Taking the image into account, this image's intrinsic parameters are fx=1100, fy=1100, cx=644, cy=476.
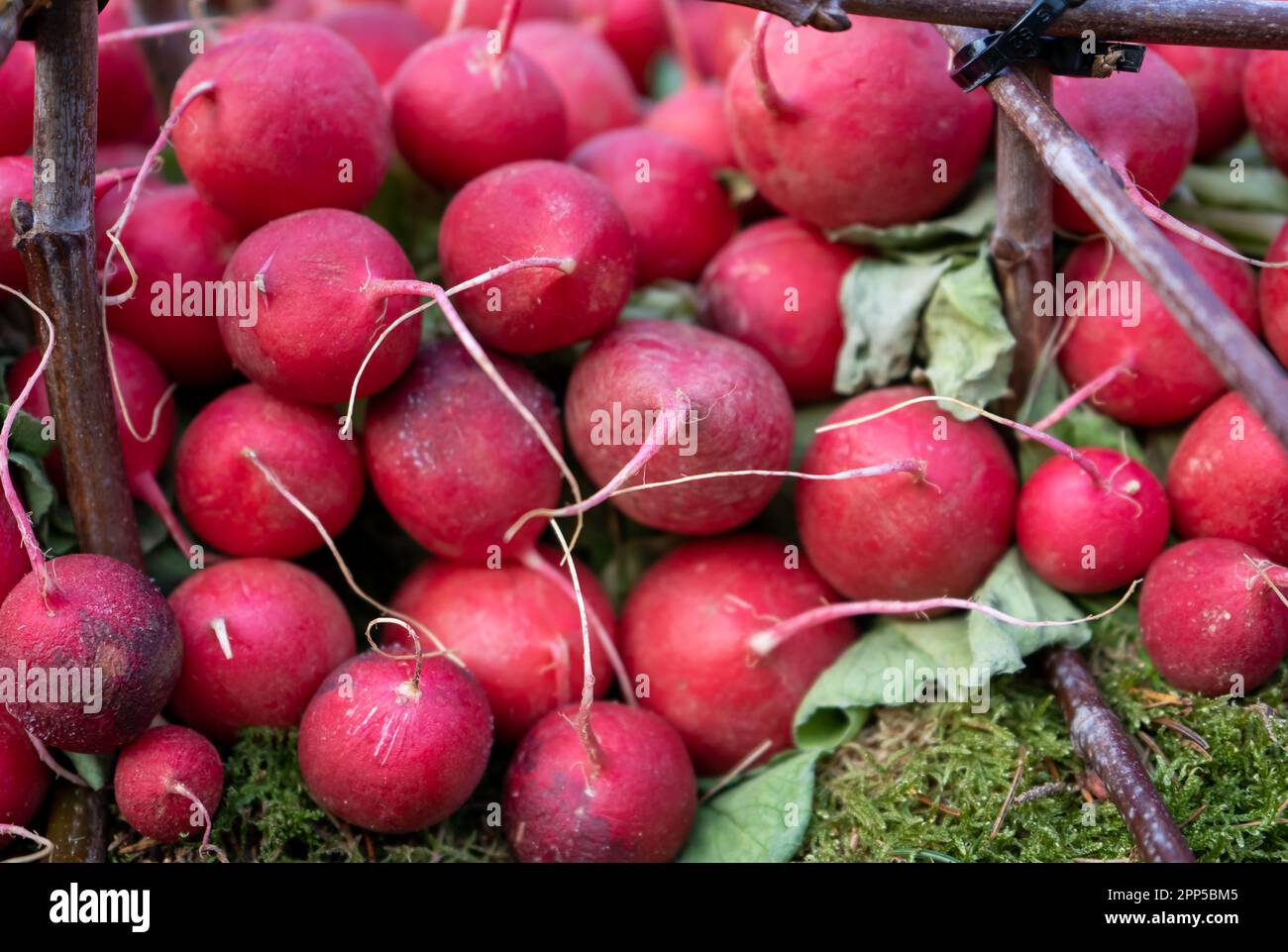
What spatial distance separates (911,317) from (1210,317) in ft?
2.38

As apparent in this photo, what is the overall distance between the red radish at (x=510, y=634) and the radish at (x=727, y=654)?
0.11 metres

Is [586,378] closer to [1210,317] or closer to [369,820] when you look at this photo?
[369,820]

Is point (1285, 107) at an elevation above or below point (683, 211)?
above

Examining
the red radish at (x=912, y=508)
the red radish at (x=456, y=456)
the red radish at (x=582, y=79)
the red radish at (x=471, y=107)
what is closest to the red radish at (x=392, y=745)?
the red radish at (x=456, y=456)

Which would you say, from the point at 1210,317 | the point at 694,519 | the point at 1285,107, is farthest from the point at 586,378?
the point at 1285,107

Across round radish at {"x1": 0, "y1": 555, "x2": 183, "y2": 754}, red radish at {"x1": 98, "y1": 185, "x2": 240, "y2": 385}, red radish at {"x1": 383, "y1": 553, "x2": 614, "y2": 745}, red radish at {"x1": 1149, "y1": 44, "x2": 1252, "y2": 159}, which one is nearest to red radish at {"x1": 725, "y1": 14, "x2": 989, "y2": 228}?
red radish at {"x1": 1149, "y1": 44, "x2": 1252, "y2": 159}

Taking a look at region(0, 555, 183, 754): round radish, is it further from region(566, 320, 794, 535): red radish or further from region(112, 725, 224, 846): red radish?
region(566, 320, 794, 535): red radish

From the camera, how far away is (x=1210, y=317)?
48.1 inches

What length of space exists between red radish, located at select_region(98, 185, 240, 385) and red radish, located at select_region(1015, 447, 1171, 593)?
1.38 m

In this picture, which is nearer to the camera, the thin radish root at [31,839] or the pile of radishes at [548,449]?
the thin radish root at [31,839]

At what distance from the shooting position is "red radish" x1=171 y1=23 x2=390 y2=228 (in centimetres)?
170

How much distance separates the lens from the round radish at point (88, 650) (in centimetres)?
141

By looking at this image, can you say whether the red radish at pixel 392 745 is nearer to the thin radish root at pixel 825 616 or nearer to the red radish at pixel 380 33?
the thin radish root at pixel 825 616
